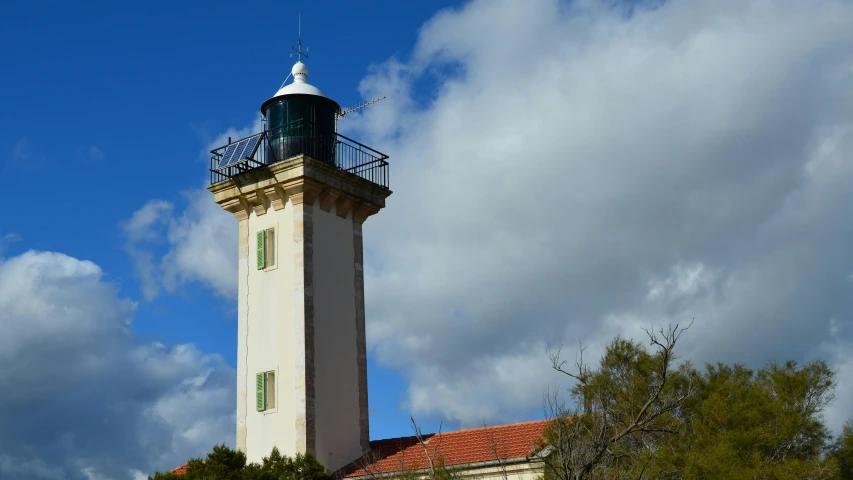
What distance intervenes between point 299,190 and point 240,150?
239 cm

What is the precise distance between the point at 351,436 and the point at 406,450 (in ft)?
5.20

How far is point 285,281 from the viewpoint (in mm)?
24125

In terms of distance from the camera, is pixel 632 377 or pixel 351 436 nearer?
pixel 632 377

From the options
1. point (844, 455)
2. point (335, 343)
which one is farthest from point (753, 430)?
point (335, 343)

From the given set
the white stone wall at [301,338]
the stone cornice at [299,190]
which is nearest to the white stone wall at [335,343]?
the white stone wall at [301,338]

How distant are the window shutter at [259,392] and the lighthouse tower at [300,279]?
2 cm

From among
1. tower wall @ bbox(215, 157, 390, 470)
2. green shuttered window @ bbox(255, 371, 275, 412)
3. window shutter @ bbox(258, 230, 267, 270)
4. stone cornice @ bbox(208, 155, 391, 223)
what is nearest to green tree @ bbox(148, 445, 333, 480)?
tower wall @ bbox(215, 157, 390, 470)

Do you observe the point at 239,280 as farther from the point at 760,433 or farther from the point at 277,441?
the point at 760,433

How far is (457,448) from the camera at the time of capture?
881 inches

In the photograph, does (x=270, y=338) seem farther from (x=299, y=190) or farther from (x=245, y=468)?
(x=245, y=468)

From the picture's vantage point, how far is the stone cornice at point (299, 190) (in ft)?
79.3

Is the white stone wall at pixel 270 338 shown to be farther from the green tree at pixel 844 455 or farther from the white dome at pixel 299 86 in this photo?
the green tree at pixel 844 455

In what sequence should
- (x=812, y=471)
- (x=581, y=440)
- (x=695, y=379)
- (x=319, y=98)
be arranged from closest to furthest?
(x=581, y=440) → (x=812, y=471) → (x=695, y=379) → (x=319, y=98)

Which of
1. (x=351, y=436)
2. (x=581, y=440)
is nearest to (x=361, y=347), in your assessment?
(x=351, y=436)
